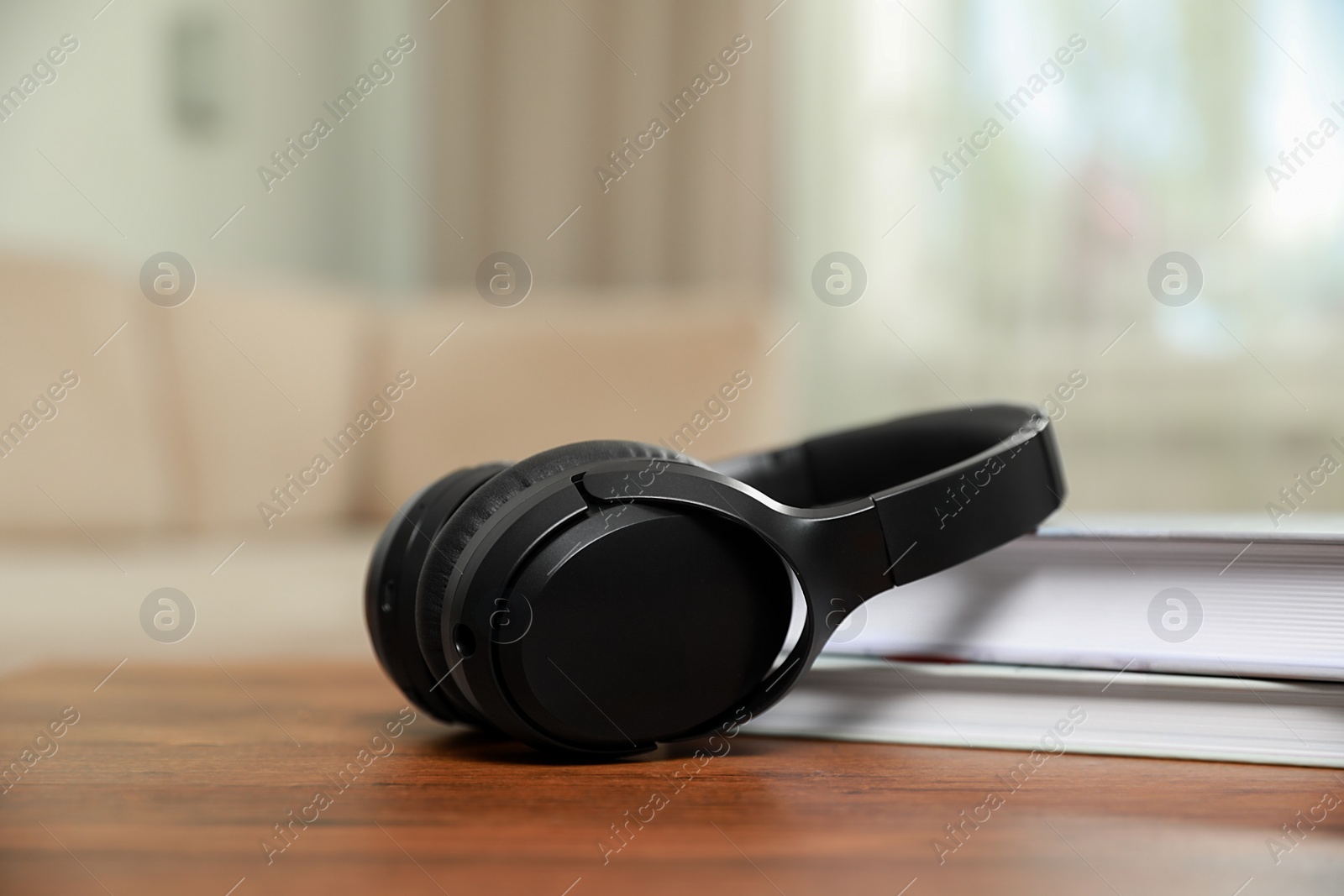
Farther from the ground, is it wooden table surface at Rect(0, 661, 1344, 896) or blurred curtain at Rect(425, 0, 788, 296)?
blurred curtain at Rect(425, 0, 788, 296)

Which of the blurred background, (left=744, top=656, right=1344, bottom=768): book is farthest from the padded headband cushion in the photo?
the blurred background

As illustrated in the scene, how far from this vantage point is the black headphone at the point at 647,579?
15.0 inches

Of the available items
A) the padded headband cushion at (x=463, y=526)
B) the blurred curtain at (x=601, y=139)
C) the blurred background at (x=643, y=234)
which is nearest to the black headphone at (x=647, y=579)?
the padded headband cushion at (x=463, y=526)

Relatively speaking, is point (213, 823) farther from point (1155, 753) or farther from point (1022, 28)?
point (1022, 28)

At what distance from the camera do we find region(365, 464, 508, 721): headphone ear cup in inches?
17.4

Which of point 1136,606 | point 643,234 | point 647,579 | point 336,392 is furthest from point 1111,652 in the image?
point 643,234

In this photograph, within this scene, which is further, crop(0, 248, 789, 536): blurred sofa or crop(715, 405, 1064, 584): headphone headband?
crop(0, 248, 789, 536): blurred sofa

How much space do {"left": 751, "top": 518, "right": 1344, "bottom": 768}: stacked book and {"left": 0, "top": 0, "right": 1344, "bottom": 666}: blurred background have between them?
1.14 meters

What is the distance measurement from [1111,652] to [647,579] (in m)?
0.20

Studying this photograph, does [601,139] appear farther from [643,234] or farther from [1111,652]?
[1111,652]

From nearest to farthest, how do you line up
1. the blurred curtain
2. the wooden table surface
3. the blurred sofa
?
1. the wooden table surface
2. the blurred sofa
3. the blurred curtain

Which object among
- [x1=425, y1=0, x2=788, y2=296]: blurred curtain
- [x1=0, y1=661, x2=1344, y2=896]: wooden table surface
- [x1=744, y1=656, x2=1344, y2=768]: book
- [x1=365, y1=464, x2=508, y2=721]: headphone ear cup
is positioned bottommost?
[x1=744, y1=656, x2=1344, y2=768]: book

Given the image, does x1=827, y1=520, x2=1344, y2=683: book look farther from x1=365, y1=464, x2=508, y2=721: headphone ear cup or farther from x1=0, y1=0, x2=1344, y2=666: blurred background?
x1=0, y1=0, x2=1344, y2=666: blurred background

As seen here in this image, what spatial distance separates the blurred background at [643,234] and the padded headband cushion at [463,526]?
1.11 meters
